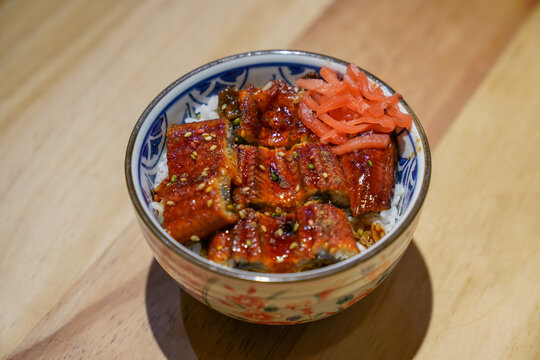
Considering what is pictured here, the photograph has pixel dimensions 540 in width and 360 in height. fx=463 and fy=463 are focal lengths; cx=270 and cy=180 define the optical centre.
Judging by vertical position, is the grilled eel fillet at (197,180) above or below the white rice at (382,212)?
above

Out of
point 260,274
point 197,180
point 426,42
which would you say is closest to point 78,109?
point 197,180

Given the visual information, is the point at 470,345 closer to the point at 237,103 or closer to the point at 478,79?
the point at 237,103

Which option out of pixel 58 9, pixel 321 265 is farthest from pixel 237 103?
pixel 58 9

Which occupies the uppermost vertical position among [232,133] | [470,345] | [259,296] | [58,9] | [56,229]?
[58,9]

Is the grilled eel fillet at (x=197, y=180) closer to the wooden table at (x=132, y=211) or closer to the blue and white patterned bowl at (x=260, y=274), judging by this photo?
the blue and white patterned bowl at (x=260, y=274)

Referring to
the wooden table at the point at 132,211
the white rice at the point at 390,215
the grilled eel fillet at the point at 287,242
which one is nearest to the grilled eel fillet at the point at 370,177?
the white rice at the point at 390,215

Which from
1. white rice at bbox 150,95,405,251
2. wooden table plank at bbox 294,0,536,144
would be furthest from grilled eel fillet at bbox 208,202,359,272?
wooden table plank at bbox 294,0,536,144

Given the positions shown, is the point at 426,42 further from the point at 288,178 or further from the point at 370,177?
the point at 288,178
